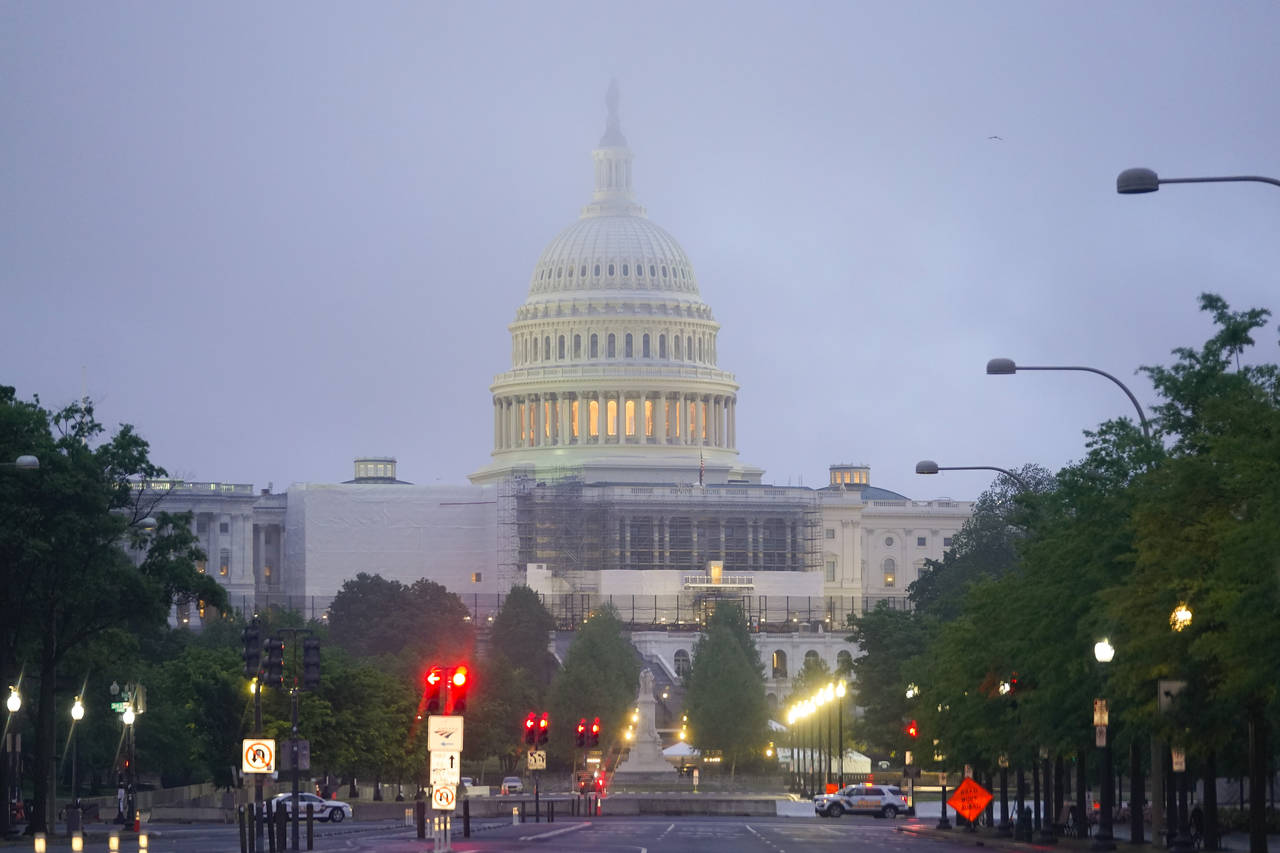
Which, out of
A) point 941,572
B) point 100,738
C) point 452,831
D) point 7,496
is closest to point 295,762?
point 452,831

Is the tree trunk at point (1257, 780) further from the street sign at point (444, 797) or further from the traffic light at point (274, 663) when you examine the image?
the traffic light at point (274, 663)

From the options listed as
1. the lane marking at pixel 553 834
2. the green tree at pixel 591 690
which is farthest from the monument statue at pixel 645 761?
the lane marking at pixel 553 834

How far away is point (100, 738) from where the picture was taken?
128250 mm

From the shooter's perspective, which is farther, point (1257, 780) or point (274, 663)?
point (274, 663)

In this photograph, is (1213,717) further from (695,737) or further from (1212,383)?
(695,737)

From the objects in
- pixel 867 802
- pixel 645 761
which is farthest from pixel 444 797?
pixel 645 761

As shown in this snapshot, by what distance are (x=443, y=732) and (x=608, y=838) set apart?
21.5 meters

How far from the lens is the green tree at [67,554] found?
74.8 metres

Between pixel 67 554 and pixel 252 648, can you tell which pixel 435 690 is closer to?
pixel 252 648

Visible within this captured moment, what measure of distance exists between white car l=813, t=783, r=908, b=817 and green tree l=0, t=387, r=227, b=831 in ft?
100

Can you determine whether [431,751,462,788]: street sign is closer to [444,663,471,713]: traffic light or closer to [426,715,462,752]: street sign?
[426,715,462,752]: street sign

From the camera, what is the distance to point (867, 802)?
10400cm

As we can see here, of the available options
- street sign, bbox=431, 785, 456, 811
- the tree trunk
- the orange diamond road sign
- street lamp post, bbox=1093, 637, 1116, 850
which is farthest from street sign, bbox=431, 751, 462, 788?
the orange diamond road sign

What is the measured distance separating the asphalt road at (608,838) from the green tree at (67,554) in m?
6.55
